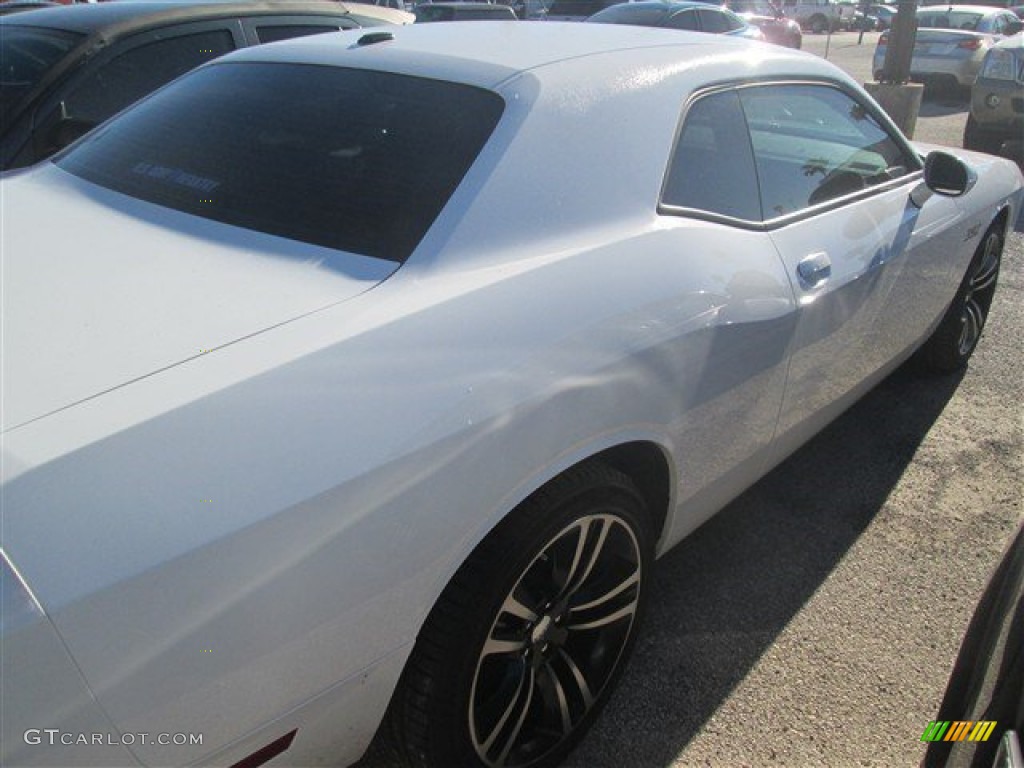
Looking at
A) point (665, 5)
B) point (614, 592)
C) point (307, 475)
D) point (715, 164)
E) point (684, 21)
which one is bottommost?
point (614, 592)

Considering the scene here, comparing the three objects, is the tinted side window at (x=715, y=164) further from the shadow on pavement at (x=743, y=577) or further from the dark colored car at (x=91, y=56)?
the dark colored car at (x=91, y=56)

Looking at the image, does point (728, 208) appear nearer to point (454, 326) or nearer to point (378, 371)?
point (454, 326)

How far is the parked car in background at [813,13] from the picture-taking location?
33.1 metres

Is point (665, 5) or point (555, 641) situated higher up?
point (665, 5)

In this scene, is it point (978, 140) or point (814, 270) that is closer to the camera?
point (814, 270)

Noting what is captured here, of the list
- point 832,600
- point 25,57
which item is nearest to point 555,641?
point 832,600

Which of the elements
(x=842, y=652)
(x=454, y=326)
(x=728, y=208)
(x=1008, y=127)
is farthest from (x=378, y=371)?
(x=1008, y=127)

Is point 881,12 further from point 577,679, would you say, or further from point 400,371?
point 400,371

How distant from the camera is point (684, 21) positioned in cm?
1252

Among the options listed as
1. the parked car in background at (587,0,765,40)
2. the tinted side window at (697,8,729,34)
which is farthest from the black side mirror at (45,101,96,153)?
the tinted side window at (697,8,729,34)

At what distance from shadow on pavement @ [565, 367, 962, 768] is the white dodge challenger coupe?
0.20m

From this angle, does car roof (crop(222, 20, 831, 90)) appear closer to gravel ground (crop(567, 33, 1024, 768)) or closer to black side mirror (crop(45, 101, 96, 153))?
black side mirror (crop(45, 101, 96, 153))

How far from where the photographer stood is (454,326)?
1601 mm

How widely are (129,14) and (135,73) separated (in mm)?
347
